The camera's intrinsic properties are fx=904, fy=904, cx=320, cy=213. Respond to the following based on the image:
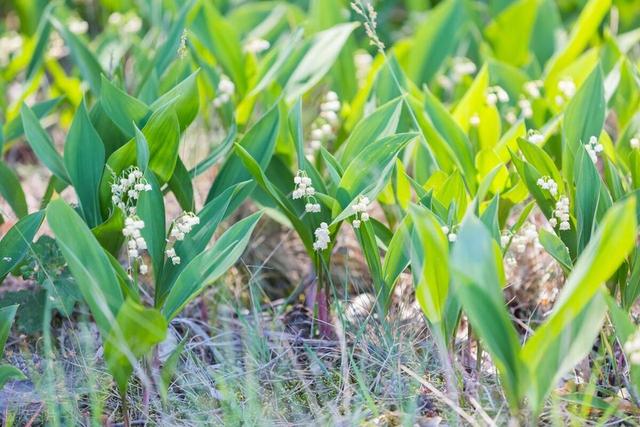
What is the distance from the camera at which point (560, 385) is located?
1688 millimetres

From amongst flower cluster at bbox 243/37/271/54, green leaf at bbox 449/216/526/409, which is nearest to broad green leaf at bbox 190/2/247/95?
flower cluster at bbox 243/37/271/54

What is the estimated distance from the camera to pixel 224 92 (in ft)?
7.45

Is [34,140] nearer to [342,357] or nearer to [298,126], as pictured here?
[298,126]

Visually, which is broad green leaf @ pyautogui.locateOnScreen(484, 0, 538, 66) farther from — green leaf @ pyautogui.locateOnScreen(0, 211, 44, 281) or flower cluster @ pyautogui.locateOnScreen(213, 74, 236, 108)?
green leaf @ pyautogui.locateOnScreen(0, 211, 44, 281)

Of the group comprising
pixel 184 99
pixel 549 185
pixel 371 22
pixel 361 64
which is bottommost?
pixel 361 64

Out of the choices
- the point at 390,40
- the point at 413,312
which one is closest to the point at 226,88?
the point at 413,312

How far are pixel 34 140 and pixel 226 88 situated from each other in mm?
522

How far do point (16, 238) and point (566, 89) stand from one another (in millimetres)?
1246

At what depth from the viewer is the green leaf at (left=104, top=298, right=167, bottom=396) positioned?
1.39m

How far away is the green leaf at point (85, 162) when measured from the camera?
1729 mm

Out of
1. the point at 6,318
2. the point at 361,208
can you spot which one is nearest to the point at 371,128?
the point at 361,208

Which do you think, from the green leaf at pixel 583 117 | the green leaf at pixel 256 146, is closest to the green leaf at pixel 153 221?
the green leaf at pixel 256 146

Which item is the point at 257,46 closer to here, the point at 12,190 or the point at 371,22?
the point at 371,22

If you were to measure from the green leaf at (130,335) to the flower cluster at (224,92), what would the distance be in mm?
871
